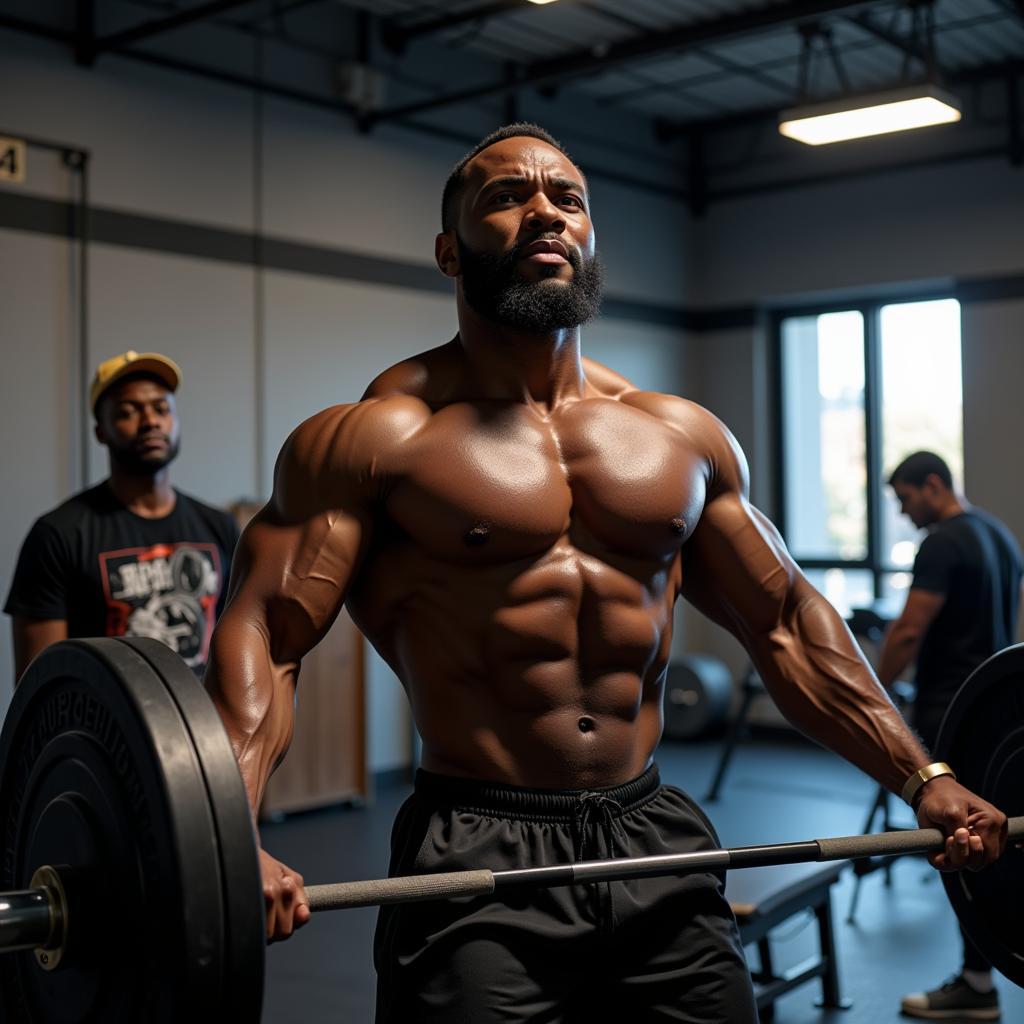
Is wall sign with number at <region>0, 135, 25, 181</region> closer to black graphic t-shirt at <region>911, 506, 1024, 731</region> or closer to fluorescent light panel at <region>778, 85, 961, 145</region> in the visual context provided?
fluorescent light panel at <region>778, 85, 961, 145</region>

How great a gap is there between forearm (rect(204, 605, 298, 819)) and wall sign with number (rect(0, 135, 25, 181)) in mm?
3600

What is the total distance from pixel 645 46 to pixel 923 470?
7.54 feet

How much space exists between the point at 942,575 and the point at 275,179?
10.5ft

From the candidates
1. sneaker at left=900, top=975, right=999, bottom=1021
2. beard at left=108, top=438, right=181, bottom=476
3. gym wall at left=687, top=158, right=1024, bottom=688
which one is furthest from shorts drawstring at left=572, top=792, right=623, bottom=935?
gym wall at left=687, top=158, right=1024, bottom=688

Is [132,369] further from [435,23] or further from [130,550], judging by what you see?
[435,23]

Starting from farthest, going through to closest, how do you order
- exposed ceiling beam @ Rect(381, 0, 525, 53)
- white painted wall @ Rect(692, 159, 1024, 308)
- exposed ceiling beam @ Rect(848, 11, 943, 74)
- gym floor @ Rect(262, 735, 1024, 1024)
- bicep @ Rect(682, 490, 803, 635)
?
white painted wall @ Rect(692, 159, 1024, 308) → exposed ceiling beam @ Rect(381, 0, 525, 53) → exposed ceiling beam @ Rect(848, 11, 943, 74) → gym floor @ Rect(262, 735, 1024, 1024) → bicep @ Rect(682, 490, 803, 635)

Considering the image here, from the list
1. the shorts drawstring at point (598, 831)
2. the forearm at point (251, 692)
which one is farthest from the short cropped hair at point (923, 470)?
the forearm at point (251, 692)

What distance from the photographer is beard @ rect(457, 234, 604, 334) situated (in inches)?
71.7

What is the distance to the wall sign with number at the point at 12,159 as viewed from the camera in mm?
4746

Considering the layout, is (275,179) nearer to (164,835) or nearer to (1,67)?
(1,67)

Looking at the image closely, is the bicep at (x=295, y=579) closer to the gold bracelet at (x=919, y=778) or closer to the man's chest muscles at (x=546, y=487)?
the man's chest muscles at (x=546, y=487)

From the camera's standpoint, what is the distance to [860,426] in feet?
24.1

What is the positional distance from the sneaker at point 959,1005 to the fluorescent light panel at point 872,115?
287 cm

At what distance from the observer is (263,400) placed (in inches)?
220
